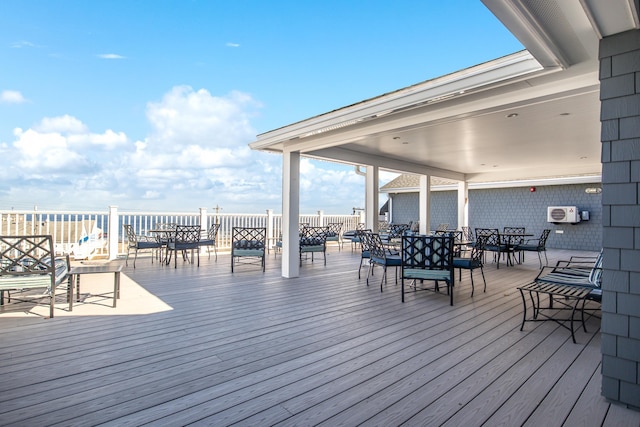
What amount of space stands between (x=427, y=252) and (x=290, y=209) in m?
2.68

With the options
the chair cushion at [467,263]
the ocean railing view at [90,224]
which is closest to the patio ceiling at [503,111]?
the chair cushion at [467,263]

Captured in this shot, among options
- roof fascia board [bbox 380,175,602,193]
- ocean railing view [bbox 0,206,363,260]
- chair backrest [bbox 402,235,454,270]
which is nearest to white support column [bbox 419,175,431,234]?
roof fascia board [bbox 380,175,602,193]

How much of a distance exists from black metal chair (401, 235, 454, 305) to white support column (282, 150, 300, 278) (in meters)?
2.33

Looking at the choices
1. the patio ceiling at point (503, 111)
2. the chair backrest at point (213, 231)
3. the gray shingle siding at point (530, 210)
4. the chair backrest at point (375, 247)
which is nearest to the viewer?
the patio ceiling at point (503, 111)

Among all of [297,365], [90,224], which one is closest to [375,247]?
[297,365]

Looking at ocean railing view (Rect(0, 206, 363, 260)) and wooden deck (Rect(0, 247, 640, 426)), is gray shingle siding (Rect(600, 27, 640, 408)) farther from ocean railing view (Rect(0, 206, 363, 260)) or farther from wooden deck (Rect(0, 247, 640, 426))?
ocean railing view (Rect(0, 206, 363, 260))

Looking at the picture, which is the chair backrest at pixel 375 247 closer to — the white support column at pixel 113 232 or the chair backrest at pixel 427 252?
the chair backrest at pixel 427 252

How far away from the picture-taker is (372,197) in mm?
8172

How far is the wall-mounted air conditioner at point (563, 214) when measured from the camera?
35.9ft

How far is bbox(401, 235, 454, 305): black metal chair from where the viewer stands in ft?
14.5

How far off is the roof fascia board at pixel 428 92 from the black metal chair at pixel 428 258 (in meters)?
1.77

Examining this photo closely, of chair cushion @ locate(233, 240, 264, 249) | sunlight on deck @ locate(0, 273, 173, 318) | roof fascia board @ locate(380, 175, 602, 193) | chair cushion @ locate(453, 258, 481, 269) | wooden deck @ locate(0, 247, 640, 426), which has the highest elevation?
roof fascia board @ locate(380, 175, 602, 193)

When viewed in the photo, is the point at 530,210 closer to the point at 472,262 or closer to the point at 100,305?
the point at 472,262

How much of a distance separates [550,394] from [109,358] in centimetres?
312
